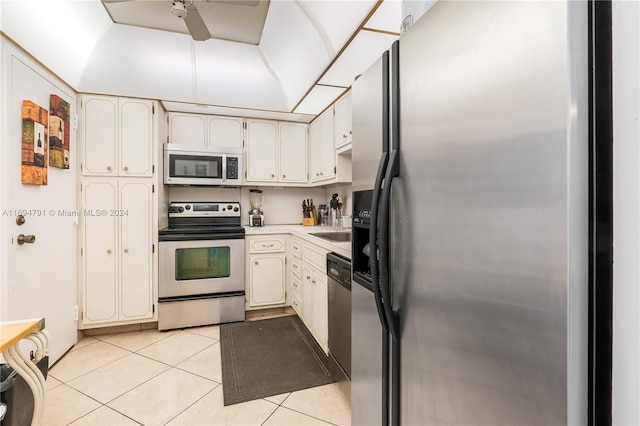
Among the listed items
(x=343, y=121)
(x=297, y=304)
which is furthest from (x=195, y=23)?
(x=297, y=304)

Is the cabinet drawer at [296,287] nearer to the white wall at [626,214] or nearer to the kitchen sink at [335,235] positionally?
the kitchen sink at [335,235]

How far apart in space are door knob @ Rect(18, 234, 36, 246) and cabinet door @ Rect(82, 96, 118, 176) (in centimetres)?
91

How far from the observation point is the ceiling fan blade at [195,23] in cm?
172

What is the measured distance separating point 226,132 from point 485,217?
3.20 meters

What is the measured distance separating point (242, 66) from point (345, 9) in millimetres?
1454

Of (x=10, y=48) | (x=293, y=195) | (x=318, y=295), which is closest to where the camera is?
Result: (x=10, y=48)

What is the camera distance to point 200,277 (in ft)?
9.80

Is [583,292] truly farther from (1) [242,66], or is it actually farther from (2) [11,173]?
(1) [242,66]

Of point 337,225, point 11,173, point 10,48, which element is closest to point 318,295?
point 337,225

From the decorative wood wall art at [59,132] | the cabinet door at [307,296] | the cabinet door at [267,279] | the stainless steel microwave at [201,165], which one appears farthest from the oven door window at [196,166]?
the cabinet door at [307,296]

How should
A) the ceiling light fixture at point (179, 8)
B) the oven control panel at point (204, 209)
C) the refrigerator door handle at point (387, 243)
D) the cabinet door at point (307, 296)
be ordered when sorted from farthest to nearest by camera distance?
the oven control panel at point (204, 209) < the cabinet door at point (307, 296) < the ceiling light fixture at point (179, 8) < the refrigerator door handle at point (387, 243)

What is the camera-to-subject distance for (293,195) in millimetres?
3926

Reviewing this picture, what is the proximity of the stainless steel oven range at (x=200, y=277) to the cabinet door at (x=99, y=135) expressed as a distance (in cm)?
77

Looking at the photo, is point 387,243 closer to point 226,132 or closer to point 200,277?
point 200,277
